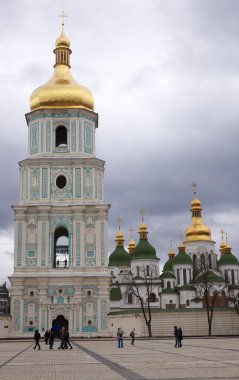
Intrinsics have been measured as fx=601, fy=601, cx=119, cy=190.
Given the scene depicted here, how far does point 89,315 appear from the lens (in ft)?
148

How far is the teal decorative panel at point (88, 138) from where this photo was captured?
162 ft

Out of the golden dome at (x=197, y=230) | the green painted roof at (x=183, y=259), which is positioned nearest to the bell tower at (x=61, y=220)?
the green painted roof at (x=183, y=259)

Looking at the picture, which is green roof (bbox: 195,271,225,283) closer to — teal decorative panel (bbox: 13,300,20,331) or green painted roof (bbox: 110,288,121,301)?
green painted roof (bbox: 110,288,121,301)

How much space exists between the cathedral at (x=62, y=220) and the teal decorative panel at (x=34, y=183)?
0.26 feet

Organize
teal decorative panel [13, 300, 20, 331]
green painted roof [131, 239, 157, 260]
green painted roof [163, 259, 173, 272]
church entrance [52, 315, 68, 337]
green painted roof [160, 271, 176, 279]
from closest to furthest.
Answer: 1. teal decorative panel [13, 300, 20, 331]
2. church entrance [52, 315, 68, 337]
3. green painted roof [131, 239, 157, 260]
4. green painted roof [160, 271, 176, 279]
5. green painted roof [163, 259, 173, 272]

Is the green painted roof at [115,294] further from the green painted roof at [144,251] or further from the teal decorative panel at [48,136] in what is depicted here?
the teal decorative panel at [48,136]

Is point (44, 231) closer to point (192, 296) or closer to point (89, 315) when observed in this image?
point (89, 315)

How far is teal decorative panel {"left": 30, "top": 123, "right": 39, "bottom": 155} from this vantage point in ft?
162

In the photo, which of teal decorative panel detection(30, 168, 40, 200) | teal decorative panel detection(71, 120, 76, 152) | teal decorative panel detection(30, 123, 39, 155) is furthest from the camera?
teal decorative panel detection(30, 123, 39, 155)

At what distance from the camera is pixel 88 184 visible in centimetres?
4816

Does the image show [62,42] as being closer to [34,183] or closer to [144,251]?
[34,183]

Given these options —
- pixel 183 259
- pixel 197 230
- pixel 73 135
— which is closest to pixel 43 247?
pixel 73 135

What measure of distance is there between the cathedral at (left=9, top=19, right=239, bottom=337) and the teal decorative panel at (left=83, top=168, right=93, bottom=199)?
0.26 feet

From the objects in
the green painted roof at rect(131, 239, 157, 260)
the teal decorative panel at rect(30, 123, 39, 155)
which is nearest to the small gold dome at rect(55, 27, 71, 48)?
the teal decorative panel at rect(30, 123, 39, 155)
